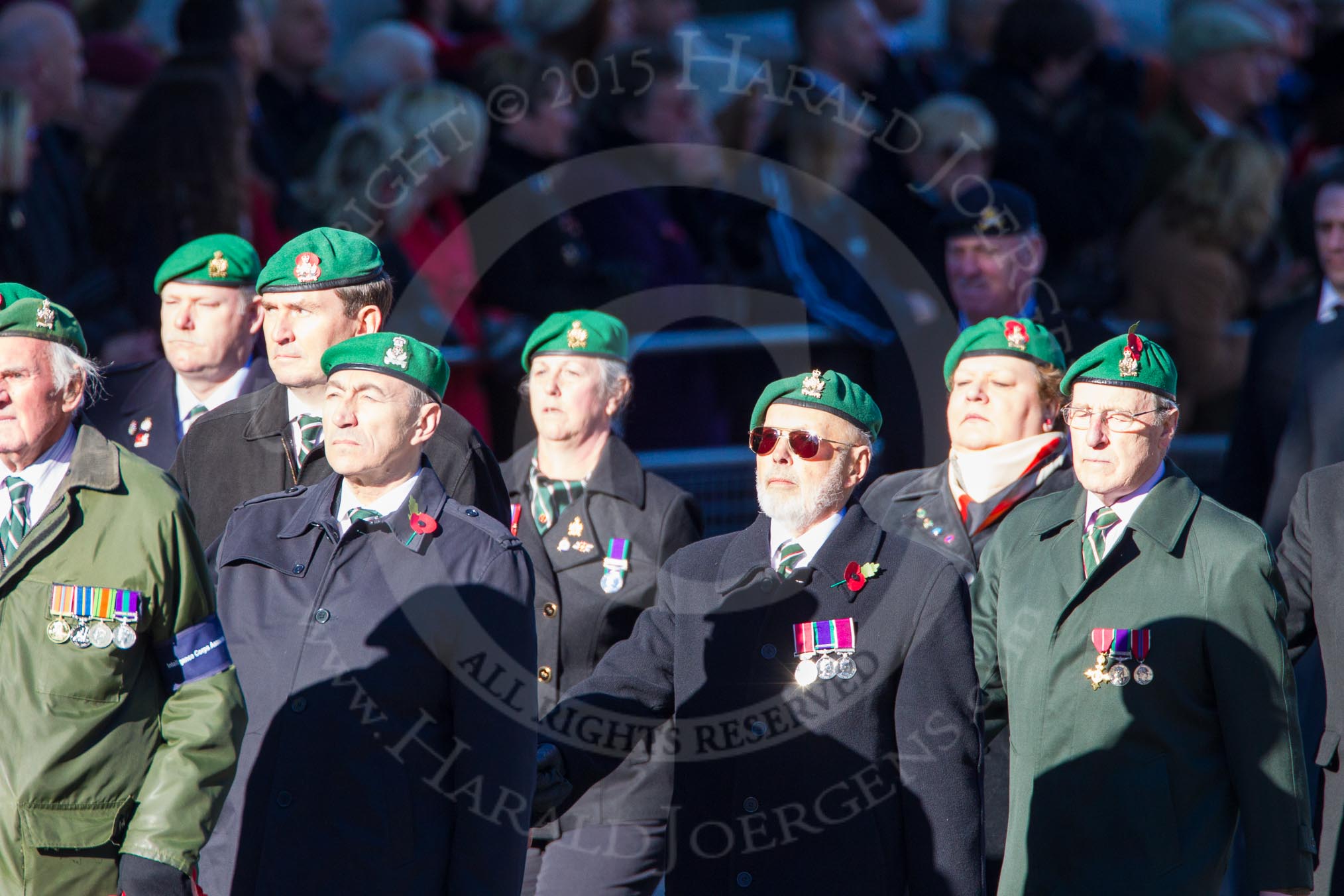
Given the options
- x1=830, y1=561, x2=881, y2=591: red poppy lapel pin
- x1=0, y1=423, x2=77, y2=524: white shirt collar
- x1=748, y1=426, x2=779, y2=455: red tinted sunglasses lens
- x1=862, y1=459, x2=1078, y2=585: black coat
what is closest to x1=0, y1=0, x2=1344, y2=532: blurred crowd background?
x1=862, y1=459, x2=1078, y2=585: black coat

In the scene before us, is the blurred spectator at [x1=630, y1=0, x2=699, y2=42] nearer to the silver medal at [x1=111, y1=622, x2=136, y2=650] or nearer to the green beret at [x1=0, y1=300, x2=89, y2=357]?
the green beret at [x1=0, y1=300, x2=89, y2=357]

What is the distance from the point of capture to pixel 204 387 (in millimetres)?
6777

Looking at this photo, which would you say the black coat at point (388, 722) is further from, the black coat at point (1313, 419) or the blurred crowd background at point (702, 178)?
the black coat at point (1313, 419)

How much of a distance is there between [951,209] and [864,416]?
2.93 m

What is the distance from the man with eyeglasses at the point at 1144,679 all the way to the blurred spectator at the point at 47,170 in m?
4.86

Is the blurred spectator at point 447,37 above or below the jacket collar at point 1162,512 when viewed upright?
above

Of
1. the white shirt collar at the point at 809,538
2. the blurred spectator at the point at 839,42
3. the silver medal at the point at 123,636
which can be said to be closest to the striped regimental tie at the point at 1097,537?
the white shirt collar at the point at 809,538

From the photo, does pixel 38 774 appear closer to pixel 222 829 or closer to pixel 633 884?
pixel 222 829

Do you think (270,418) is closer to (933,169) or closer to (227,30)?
(227,30)

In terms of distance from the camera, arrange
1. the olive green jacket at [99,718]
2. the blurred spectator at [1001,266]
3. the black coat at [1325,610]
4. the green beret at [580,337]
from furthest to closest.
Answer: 1. the blurred spectator at [1001,266]
2. the green beret at [580,337]
3. the black coat at [1325,610]
4. the olive green jacket at [99,718]

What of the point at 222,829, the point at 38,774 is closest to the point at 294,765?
the point at 222,829

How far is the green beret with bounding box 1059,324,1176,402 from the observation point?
5.52 meters

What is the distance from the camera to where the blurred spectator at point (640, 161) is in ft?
31.6

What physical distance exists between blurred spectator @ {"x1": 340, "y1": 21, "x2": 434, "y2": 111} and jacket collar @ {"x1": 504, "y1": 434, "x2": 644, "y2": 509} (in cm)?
352
